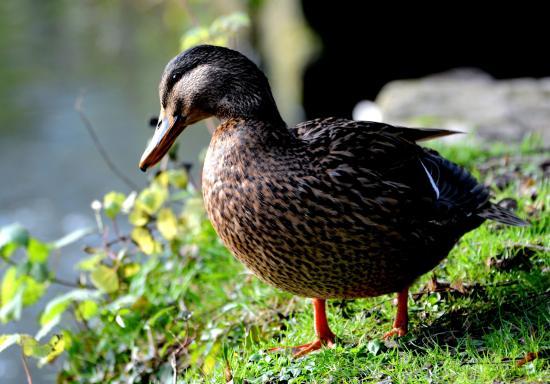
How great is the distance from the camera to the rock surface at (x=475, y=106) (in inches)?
230

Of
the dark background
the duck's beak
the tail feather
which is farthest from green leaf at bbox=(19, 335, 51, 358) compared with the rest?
the dark background

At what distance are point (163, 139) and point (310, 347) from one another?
3.24 feet

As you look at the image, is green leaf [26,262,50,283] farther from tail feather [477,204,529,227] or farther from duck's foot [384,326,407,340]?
tail feather [477,204,529,227]

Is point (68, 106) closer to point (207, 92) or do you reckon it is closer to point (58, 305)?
point (58, 305)

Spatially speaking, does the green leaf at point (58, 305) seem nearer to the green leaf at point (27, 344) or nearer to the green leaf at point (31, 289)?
the green leaf at point (31, 289)

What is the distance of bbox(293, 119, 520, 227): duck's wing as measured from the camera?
2889 mm

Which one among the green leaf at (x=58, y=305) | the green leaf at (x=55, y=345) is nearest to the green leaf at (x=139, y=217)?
the green leaf at (x=58, y=305)

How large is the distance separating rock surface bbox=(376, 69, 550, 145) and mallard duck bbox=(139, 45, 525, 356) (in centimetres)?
267

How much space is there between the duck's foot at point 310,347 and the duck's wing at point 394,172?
0.60 metres

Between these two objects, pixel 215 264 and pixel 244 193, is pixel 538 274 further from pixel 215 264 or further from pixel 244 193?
pixel 215 264

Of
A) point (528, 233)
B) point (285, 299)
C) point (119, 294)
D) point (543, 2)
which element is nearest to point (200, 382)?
point (285, 299)

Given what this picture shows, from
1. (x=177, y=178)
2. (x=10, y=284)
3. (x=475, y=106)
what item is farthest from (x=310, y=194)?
(x=475, y=106)

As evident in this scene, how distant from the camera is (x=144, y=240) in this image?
14.0ft

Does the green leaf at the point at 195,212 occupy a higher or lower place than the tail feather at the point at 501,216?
lower
